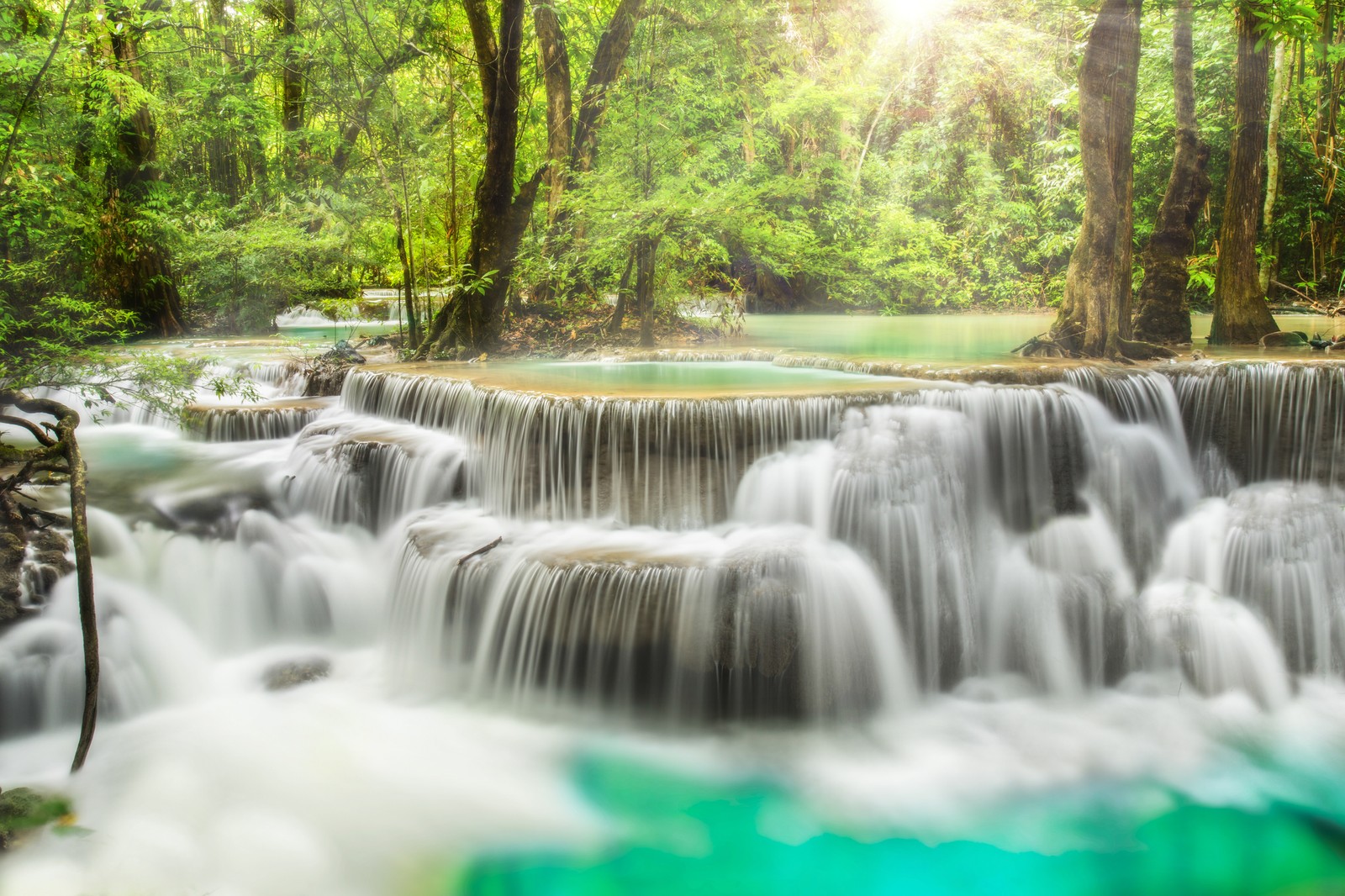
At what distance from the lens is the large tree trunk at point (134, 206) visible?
503 inches

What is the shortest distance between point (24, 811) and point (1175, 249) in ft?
36.2

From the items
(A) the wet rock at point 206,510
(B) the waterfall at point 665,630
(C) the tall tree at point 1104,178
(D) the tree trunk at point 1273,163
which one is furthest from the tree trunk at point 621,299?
(D) the tree trunk at point 1273,163

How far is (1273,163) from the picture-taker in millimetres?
14070

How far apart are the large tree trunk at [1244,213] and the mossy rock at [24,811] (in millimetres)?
10732

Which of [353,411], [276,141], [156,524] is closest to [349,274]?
[276,141]

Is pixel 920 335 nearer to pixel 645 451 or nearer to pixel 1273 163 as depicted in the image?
pixel 1273 163

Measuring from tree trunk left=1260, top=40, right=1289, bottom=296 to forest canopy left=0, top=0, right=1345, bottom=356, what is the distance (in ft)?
0.36

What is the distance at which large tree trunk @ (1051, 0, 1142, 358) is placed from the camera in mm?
8398

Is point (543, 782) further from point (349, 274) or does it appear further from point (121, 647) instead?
point (349, 274)

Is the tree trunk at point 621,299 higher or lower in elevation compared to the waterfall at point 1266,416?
higher

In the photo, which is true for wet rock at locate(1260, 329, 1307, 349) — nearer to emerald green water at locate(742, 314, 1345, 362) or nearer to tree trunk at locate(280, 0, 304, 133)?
emerald green water at locate(742, 314, 1345, 362)

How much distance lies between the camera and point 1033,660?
215 inches

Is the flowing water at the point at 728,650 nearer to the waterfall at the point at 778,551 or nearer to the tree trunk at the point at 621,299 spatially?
the waterfall at the point at 778,551

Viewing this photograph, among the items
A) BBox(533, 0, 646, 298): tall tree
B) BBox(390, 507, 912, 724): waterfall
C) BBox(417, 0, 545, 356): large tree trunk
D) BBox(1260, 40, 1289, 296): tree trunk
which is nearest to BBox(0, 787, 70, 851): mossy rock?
BBox(390, 507, 912, 724): waterfall
